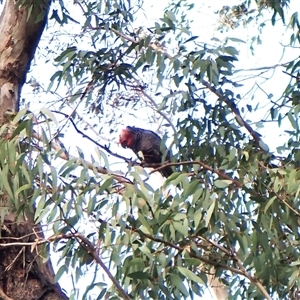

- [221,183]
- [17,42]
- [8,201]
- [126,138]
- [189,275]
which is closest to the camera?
[189,275]

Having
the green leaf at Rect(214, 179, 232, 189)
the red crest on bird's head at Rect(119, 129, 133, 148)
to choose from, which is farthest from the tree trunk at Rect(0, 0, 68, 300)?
the red crest on bird's head at Rect(119, 129, 133, 148)

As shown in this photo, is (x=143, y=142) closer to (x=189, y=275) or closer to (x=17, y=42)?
(x=17, y=42)

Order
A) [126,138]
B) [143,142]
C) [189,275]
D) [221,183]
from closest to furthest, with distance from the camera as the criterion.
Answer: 1. [189,275]
2. [221,183]
3. [143,142]
4. [126,138]

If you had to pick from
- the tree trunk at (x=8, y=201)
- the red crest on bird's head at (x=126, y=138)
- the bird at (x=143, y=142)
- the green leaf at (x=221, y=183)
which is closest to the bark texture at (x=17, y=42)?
the tree trunk at (x=8, y=201)

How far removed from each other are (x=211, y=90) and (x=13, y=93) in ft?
2.97

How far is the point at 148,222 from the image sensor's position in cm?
216

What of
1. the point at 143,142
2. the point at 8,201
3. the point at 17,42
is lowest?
the point at 8,201

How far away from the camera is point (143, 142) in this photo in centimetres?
425

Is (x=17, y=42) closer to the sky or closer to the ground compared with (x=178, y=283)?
closer to the sky

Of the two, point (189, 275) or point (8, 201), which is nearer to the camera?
point (189, 275)

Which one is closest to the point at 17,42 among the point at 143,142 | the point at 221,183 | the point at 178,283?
the point at 221,183

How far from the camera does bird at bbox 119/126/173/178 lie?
13.6 ft

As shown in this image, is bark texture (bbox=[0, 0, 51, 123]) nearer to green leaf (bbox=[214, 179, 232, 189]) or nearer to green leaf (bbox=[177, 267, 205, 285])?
green leaf (bbox=[214, 179, 232, 189])

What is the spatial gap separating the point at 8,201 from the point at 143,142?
1.90 metres
